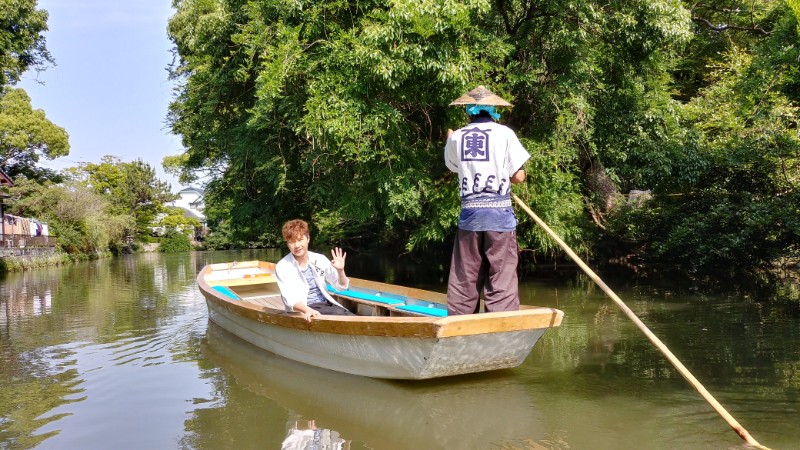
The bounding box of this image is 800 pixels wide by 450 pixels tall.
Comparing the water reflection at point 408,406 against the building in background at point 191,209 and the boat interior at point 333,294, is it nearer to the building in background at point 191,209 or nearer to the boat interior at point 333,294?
the boat interior at point 333,294

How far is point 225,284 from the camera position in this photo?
9.28 meters

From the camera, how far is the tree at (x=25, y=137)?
30234mm

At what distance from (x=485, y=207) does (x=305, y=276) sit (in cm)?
189

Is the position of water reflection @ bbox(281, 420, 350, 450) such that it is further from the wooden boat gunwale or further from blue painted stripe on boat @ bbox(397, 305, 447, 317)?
blue painted stripe on boat @ bbox(397, 305, 447, 317)

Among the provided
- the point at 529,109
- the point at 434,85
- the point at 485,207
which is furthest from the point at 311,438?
the point at 529,109

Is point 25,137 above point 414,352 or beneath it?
above

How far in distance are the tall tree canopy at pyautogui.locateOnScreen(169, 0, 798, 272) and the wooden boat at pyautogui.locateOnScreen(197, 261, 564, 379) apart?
12.2 ft

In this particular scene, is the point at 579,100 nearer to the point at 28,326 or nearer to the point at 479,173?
the point at 479,173

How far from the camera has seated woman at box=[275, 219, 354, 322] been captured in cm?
542

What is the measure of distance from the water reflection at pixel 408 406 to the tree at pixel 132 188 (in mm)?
41022

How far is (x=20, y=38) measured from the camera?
2173cm

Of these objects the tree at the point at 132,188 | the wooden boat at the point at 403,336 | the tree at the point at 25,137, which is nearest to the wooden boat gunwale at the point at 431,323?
the wooden boat at the point at 403,336

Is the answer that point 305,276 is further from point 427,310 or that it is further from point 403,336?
point 403,336

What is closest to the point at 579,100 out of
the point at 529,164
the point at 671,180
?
the point at 529,164
